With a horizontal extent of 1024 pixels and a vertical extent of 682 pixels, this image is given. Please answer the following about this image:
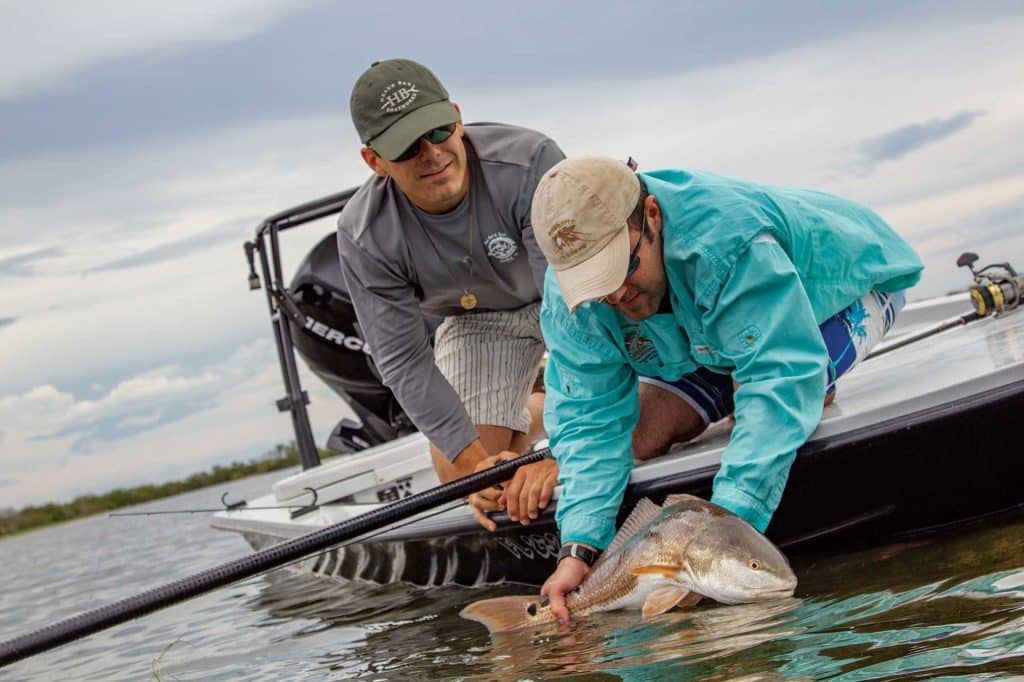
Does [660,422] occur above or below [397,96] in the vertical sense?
below

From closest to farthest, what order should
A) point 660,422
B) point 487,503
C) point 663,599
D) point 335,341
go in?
point 663,599 < point 660,422 < point 487,503 < point 335,341

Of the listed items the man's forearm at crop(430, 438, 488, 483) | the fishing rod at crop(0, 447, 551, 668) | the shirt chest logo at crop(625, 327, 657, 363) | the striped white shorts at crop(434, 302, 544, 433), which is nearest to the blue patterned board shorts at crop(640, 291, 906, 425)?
the shirt chest logo at crop(625, 327, 657, 363)

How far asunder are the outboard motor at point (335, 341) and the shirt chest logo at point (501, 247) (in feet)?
10.1

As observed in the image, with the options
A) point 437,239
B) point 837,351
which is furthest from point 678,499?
point 437,239

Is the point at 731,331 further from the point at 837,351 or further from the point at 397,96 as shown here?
the point at 397,96

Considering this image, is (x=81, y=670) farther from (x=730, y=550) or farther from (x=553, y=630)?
(x=730, y=550)

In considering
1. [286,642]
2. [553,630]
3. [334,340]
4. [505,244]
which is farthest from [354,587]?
[553,630]

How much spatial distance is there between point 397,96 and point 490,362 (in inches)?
65.0

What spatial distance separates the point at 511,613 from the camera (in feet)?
13.6

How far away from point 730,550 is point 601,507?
904 mm

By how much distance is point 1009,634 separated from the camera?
2752 mm

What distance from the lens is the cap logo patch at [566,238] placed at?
331cm

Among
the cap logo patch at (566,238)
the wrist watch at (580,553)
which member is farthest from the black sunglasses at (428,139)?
the wrist watch at (580,553)

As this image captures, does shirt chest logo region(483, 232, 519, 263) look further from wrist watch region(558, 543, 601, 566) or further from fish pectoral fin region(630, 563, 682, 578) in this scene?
fish pectoral fin region(630, 563, 682, 578)
